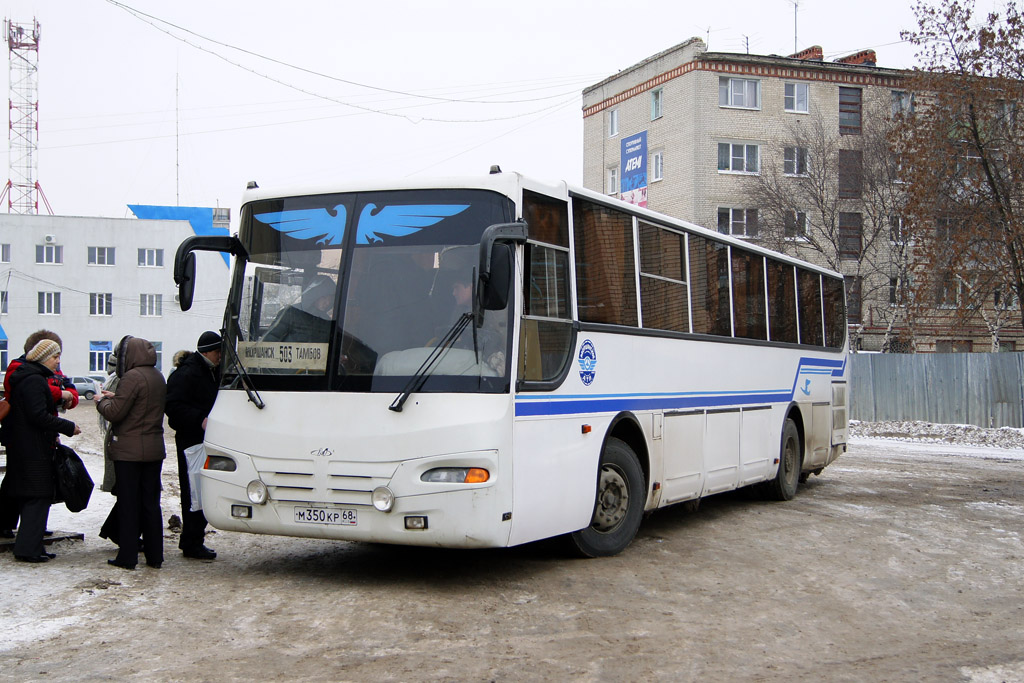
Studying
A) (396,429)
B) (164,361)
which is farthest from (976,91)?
(164,361)

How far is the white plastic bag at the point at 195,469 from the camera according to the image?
8406mm

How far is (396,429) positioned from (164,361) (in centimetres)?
6612

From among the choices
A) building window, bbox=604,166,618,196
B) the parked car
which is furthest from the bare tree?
the parked car

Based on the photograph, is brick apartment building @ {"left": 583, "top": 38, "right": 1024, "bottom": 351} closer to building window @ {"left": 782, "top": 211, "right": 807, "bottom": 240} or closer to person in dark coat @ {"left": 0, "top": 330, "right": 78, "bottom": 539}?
building window @ {"left": 782, "top": 211, "right": 807, "bottom": 240}

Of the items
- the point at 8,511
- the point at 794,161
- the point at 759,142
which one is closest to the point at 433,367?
the point at 8,511

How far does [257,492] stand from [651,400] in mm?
3739

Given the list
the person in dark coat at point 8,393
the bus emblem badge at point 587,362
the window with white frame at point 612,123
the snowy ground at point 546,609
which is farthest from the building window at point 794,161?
the person in dark coat at point 8,393

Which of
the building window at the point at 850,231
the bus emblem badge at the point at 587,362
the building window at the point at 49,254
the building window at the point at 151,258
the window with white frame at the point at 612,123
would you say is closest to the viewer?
the bus emblem badge at the point at 587,362

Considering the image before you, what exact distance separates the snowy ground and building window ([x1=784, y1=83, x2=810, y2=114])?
4053cm

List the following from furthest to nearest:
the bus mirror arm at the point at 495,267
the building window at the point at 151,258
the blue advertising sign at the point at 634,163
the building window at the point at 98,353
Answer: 1. the building window at the point at 151,258
2. the building window at the point at 98,353
3. the blue advertising sign at the point at 634,163
4. the bus mirror arm at the point at 495,267

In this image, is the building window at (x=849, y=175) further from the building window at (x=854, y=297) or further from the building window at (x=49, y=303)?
the building window at (x=49, y=303)

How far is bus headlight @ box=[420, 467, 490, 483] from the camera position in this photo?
735 centimetres

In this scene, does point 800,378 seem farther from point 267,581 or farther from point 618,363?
point 267,581

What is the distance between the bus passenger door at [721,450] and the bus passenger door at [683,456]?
23cm
